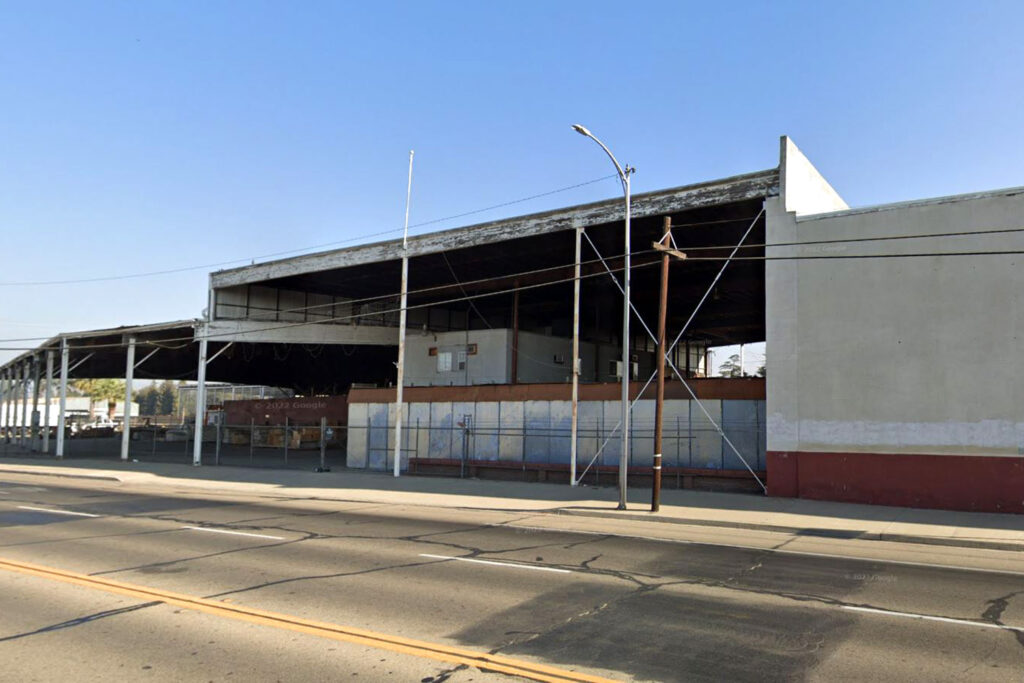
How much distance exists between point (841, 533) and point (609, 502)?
6383 millimetres

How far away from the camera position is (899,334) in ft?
62.0

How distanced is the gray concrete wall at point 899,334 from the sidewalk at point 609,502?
209cm

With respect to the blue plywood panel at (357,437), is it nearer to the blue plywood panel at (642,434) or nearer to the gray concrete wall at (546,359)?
the gray concrete wall at (546,359)

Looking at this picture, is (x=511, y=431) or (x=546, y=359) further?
(x=546, y=359)

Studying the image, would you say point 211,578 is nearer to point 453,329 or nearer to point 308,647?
point 308,647

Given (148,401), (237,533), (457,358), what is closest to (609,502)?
(237,533)

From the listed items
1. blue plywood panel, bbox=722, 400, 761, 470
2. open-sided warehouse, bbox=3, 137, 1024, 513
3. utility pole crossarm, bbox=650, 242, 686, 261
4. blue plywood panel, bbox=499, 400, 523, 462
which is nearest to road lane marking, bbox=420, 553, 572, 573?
utility pole crossarm, bbox=650, 242, 686, 261

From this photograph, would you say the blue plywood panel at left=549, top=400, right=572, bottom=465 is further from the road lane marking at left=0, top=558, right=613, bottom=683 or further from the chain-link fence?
the road lane marking at left=0, top=558, right=613, bottom=683

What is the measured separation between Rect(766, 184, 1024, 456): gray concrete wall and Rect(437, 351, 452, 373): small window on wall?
18896 mm

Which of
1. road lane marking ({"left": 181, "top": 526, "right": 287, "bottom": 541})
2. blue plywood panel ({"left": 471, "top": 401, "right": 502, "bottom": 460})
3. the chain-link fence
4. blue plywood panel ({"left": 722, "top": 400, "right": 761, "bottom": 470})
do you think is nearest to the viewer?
road lane marking ({"left": 181, "top": 526, "right": 287, "bottom": 541})

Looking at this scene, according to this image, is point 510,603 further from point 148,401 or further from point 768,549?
point 148,401

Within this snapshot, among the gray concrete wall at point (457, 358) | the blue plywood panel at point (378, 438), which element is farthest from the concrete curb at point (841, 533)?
the gray concrete wall at point (457, 358)

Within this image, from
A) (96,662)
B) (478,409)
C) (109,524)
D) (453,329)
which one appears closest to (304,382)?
(453,329)

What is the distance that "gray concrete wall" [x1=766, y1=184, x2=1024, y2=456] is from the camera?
1773cm
